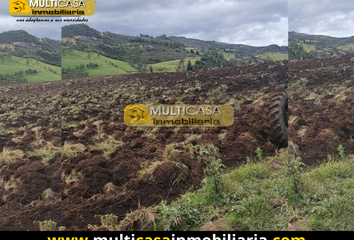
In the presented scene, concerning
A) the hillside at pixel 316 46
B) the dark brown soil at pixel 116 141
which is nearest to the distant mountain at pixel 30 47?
the dark brown soil at pixel 116 141

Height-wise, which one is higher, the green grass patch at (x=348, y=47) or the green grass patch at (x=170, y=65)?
the green grass patch at (x=348, y=47)

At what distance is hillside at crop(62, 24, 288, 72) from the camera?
14.7 feet

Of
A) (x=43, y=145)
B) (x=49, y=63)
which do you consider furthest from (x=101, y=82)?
(x=43, y=145)

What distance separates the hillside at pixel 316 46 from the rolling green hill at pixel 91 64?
2.42 metres

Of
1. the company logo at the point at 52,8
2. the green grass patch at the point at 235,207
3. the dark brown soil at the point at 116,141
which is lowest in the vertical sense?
the green grass patch at the point at 235,207

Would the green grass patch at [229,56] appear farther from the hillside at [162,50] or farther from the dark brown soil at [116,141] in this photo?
the dark brown soil at [116,141]

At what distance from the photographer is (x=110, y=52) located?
4.52m

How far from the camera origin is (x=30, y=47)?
484cm

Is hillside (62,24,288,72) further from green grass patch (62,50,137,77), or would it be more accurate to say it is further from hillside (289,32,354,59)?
hillside (289,32,354,59)

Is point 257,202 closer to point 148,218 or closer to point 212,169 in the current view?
point 212,169

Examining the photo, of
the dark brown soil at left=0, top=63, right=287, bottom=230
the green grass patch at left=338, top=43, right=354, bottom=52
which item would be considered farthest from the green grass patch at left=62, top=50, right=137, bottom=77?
the green grass patch at left=338, top=43, right=354, bottom=52

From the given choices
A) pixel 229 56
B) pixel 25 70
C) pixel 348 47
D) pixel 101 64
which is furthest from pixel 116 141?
pixel 348 47

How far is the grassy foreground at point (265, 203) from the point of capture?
4008 millimetres

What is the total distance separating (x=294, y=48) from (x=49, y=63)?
3797 mm
